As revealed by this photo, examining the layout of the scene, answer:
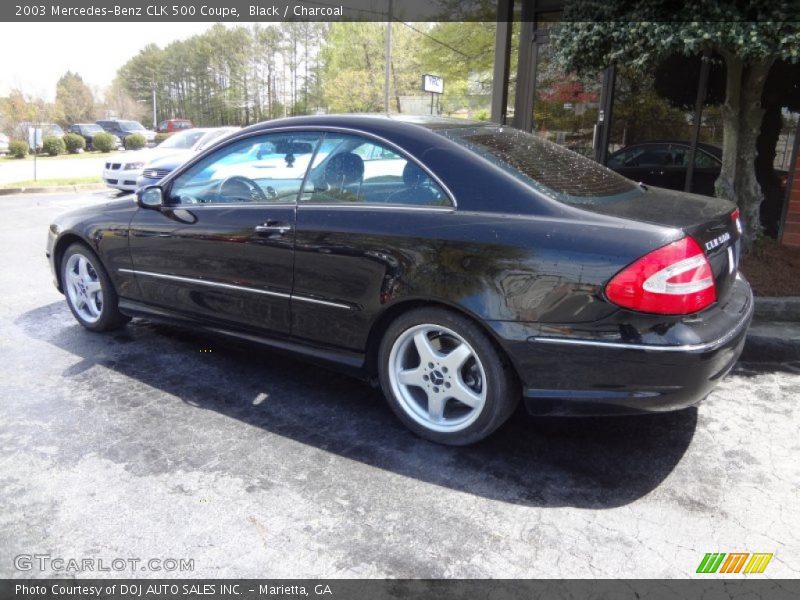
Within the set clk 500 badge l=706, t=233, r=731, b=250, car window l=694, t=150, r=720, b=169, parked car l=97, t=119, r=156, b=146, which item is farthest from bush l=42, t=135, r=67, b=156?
clk 500 badge l=706, t=233, r=731, b=250

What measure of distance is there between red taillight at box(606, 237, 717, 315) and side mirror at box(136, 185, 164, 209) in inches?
113

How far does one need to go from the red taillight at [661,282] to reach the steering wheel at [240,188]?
2.12 m

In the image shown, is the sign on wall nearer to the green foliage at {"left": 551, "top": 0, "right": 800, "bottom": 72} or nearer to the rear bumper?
the green foliage at {"left": 551, "top": 0, "right": 800, "bottom": 72}

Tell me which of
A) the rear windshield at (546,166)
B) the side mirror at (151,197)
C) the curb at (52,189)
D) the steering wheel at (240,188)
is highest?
the rear windshield at (546,166)

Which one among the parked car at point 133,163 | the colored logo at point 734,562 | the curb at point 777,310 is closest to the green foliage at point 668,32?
the curb at point 777,310

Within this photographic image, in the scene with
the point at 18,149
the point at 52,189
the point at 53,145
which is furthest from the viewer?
the point at 53,145

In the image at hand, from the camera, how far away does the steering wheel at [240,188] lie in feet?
12.5

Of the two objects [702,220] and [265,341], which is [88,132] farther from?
[702,220]

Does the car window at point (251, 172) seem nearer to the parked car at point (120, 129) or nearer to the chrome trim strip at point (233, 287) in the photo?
the chrome trim strip at point (233, 287)

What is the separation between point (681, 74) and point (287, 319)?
7088 mm

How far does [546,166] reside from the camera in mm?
3289

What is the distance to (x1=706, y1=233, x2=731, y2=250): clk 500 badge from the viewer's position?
278 cm

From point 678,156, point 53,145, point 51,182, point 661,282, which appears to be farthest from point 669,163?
point 53,145

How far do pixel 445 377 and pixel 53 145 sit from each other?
2991cm
